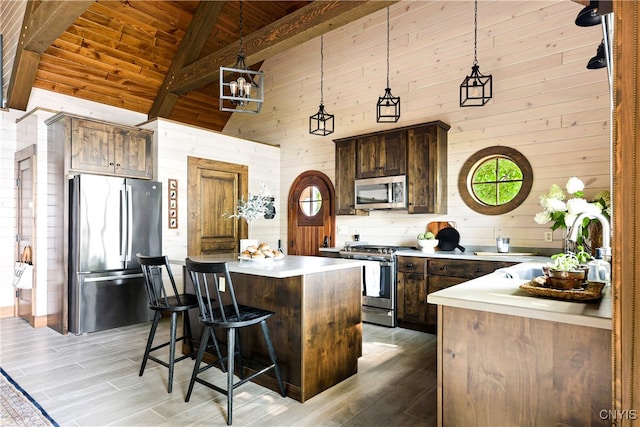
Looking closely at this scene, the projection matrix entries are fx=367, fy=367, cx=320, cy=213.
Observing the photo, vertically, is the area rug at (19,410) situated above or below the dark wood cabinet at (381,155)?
below

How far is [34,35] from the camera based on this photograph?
4.20 m

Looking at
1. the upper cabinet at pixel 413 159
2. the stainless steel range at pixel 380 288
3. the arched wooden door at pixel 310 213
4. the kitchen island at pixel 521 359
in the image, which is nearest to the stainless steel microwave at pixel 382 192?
the upper cabinet at pixel 413 159

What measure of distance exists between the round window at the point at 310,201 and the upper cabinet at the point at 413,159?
3.45 feet

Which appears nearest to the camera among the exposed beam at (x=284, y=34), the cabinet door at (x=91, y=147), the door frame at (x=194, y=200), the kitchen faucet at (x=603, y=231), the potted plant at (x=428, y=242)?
the kitchen faucet at (x=603, y=231)

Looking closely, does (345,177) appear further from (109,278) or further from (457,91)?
(109,278)

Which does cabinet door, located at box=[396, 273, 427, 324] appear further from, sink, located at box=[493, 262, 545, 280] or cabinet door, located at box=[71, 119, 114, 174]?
cabinet door, located at box=[71, 119, 114, 174]

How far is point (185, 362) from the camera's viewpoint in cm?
327

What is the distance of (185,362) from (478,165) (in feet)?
12.7

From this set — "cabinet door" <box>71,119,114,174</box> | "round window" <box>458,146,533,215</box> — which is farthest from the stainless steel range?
"cabinet door" <box>71,119,114,174</box>

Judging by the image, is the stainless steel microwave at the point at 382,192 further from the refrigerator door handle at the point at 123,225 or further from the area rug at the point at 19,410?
the area rug at the point at 19,410

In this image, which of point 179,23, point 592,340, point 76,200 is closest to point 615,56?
point 592,340

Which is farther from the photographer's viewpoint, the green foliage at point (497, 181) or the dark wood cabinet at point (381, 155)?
the dark wood cabinet at point (381, 155)

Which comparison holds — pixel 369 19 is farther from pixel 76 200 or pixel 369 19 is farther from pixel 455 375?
pixel 455 375

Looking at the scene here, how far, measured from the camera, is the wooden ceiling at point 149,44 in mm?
4121
